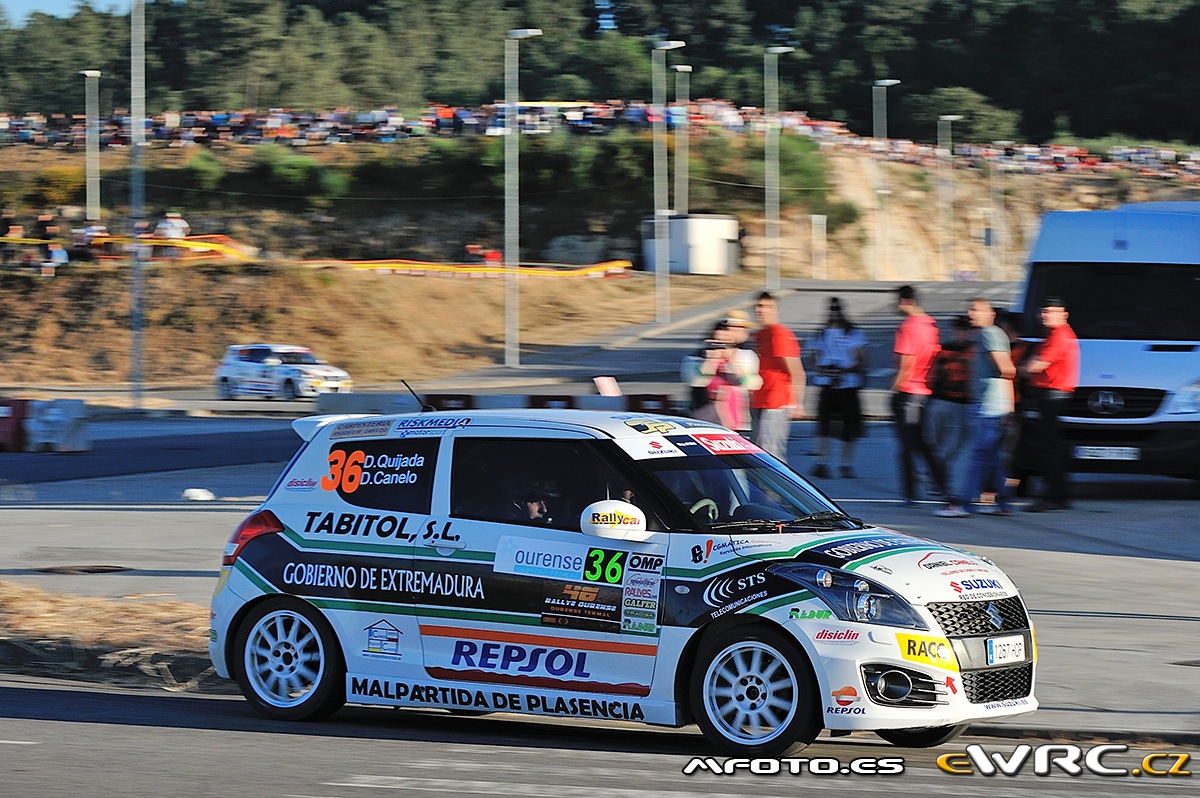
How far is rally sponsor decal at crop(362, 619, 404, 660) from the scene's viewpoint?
7.93m

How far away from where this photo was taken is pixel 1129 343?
1631 cm

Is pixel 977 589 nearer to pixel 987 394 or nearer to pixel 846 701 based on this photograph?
pixel 846 701

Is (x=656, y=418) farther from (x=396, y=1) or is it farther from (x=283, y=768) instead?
(x=396, y=1)

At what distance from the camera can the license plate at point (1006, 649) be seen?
23.6ft

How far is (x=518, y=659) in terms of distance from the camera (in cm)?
762

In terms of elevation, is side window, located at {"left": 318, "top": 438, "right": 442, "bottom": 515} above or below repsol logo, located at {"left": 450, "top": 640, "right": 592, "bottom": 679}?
above

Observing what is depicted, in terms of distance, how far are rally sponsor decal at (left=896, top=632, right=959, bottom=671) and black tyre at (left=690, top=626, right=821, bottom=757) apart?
40cm

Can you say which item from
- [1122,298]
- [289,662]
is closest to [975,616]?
[289,662]

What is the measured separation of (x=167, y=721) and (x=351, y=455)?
154cm

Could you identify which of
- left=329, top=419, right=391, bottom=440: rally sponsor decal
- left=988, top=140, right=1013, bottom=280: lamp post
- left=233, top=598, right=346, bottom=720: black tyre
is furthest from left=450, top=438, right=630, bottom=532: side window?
left=988, top=140, right=1013, bottom=280: lamp post

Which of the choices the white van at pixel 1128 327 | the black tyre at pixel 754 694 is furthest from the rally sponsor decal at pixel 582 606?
the white van at pixel 1128 327

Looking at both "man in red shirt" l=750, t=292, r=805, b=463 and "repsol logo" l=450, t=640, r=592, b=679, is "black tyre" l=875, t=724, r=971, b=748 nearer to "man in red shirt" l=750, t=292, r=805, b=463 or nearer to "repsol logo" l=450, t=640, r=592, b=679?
"repsol logo" l=450, t=640, r=592, b=679

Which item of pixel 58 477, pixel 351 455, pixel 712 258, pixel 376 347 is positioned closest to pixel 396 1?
pixel 712 258

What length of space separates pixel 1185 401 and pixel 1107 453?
851 mm
